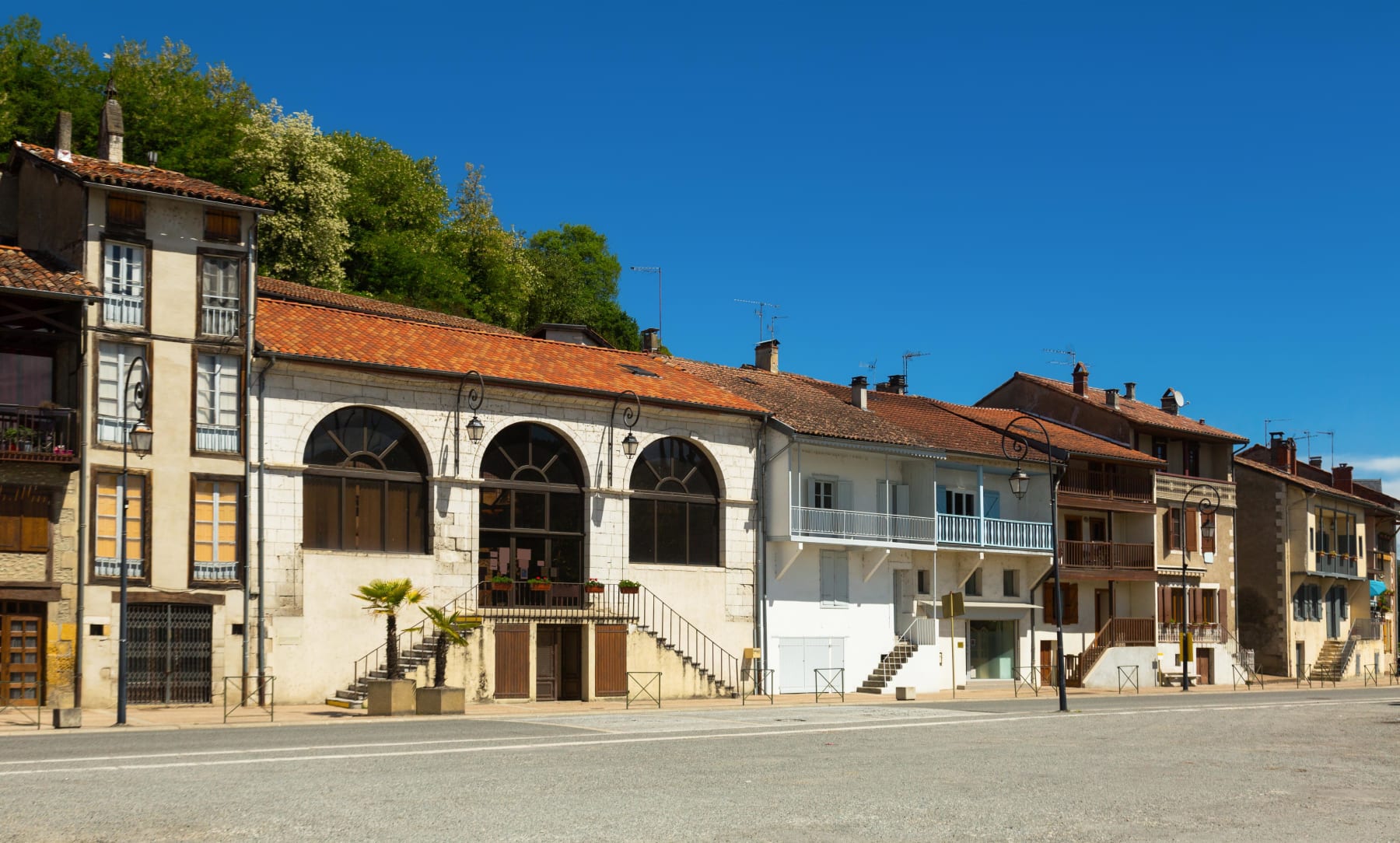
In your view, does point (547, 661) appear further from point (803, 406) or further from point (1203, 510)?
point (1203, 510)

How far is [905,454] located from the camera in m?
44.6

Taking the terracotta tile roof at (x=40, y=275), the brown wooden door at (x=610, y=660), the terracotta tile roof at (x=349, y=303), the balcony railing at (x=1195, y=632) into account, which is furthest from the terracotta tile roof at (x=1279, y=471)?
the terracotta tile roof at (x=40, y=275)

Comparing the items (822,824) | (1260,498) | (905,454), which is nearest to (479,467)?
(905,454)

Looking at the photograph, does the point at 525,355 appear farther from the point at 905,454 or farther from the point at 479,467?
the point at 905,454

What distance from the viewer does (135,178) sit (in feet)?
102

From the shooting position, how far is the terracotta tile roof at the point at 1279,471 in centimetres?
6544

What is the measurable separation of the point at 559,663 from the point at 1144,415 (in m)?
32.4

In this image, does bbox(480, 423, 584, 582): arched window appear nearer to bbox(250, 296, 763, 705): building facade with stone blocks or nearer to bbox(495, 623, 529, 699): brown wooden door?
bbox(250, 296, 763, 705): building facade with stone blocks

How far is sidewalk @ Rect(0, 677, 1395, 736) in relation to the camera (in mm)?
25250

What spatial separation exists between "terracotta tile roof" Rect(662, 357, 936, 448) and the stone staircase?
590 cm

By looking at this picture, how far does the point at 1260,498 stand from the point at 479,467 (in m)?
42.1

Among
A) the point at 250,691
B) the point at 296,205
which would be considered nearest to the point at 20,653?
the point at 250,691

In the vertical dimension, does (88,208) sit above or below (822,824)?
above

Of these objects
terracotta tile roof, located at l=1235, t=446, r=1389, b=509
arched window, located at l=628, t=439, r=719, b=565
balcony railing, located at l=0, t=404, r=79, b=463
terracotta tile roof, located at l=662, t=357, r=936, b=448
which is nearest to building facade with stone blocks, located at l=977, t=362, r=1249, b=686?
terracotta tile roof, located at l=1235, t=446, r=1389, b=509
